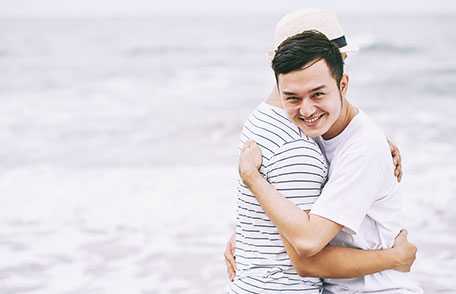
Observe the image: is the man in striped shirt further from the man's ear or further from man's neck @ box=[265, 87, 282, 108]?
the man's ear

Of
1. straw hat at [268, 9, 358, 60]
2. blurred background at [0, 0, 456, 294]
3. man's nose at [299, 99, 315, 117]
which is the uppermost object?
blurred background at [0, 0, 456, 294]

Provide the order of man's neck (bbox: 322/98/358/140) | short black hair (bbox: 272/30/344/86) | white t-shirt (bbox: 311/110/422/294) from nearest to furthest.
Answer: short black hair (bbox: 272/30/344/86) → white t-shirt (bbox: 311/110/422/294) → man's neck (bbox: 322/98/358/140)

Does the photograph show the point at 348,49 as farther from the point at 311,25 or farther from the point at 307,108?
the point at 307,108

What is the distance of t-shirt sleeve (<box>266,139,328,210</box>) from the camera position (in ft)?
7.77

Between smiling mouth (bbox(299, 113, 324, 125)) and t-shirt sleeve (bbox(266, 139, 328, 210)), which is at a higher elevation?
smiling mouth (bbox(299, 113, 324, 125))

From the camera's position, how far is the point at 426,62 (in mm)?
23422

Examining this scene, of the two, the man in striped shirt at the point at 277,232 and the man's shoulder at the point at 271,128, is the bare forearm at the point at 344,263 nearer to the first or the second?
the man in striped shirt at the point at 277,232

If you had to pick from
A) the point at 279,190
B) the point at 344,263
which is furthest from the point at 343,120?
the point at 344,263

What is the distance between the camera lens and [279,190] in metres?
2.39

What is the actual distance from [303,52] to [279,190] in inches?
18.2

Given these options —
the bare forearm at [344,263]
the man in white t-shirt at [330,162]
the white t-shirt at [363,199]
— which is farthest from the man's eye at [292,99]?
the bare forearm at [344,263]

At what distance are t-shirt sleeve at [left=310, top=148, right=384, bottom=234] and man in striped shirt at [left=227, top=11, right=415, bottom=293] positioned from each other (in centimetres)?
7

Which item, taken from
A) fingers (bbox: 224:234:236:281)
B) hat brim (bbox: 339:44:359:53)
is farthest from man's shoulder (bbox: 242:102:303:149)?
fingers (bbox: 224:234:236:281)

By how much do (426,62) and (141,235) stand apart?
18694 millimetres
